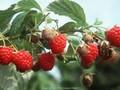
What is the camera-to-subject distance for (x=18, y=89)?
10.5 ft

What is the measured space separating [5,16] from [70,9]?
0.34 m

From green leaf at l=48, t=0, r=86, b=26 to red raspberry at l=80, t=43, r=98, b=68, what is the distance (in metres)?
0.20

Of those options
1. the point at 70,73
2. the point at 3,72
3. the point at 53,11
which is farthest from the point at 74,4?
the point at 70,73

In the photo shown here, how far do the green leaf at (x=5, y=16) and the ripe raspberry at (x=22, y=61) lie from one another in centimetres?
23

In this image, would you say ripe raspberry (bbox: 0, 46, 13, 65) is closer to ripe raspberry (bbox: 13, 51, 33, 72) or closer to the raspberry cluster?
ripe raspberry (bbox: 13, 51, 33, 72)

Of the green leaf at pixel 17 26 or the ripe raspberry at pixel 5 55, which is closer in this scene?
the ripe raspberry at pixel 5 55

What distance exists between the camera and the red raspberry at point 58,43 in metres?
3.00

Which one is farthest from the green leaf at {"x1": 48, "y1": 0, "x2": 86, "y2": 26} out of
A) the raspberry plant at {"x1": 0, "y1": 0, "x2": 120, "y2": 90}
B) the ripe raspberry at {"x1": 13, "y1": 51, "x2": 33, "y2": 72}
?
the ripe raspberry at {"x1": 13, "y1": 51, "x2": 33, "y2": 72}

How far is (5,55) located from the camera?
3010 mm

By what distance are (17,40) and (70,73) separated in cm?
1937

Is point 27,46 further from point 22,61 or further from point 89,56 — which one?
point 89,56

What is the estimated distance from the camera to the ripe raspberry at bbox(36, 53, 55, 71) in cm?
312

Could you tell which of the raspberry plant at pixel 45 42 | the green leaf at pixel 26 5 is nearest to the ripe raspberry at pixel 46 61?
the raspberry plant at pixel 45 42

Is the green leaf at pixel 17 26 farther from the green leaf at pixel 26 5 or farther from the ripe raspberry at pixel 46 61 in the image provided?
the ripe raspberry at pixel 46 61
